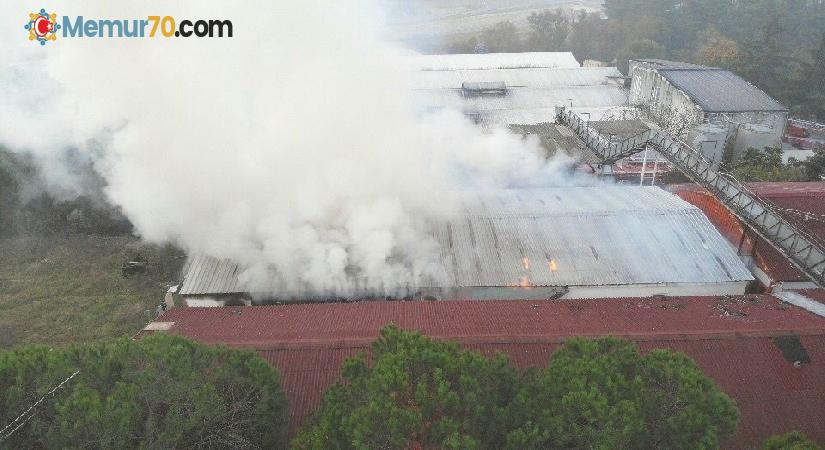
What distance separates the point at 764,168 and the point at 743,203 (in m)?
11.8

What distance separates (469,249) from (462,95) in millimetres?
27112

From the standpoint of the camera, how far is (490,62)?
169ft

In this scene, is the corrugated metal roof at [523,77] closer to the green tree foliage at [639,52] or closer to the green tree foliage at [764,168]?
the green tree foliage at [639,52]

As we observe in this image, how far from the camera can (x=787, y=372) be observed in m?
13.4

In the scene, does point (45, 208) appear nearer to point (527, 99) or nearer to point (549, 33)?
point (527, 99)

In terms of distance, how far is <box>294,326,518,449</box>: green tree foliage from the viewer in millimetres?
7375

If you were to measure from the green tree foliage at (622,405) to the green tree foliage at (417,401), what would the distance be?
0.47 metres

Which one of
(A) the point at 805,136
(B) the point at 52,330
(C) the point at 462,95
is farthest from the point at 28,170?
(A) the point at 805,136

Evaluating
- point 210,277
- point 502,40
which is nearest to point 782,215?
point 210,277

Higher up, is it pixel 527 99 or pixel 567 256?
pixel 527 99

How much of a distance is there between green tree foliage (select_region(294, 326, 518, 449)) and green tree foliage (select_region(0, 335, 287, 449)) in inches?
42.5

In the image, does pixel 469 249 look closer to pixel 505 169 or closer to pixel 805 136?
pixel 505 169

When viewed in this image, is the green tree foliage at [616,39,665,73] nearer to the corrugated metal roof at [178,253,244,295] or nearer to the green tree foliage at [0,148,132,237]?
the green tree foliage at [0,148,132,237]

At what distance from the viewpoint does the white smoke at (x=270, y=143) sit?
59.7ft
